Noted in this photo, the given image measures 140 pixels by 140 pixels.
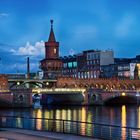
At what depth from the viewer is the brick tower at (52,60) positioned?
564 ft

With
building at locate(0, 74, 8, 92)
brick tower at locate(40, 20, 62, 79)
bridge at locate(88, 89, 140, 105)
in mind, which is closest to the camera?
building at locate(0, 74, 8, 92)

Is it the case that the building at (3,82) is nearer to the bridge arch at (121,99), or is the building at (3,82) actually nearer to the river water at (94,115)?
the river water at (94,115)

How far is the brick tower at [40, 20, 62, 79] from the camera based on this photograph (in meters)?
172

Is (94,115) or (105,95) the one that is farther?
(105,95)

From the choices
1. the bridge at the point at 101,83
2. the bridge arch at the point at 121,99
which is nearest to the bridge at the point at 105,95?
the bridge arch at the point at 121,99

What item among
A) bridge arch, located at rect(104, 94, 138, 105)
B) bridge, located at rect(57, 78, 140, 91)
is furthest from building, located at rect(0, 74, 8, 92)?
bridge arch, located at rect(104, 94, 138, 105)

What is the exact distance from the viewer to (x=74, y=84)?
148 metres

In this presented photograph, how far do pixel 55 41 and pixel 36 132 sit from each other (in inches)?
5916

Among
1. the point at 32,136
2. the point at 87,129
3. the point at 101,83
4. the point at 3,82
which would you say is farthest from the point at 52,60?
the point at 32,136

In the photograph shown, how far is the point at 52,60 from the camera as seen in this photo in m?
174

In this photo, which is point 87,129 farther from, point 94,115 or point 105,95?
point 105,95

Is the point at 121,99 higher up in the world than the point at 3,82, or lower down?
lower down

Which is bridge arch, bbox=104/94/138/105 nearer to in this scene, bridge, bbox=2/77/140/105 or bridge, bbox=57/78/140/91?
bridge, bbox=2/77/140/105

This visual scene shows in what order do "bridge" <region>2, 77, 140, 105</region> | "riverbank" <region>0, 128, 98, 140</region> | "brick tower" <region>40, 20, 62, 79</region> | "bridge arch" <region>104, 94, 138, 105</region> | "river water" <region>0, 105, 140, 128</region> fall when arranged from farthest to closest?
"brick tower" <region>40, 20, 62, 79</region>
"bridge arch" <region>104, 94, 138, 105</region>
"bridge" <region>2, 77, 140, 105</region>
"river water" <region>0, 105, 140, 128</region>
"riverbank" <region>0, 128, 98, 140</region>
